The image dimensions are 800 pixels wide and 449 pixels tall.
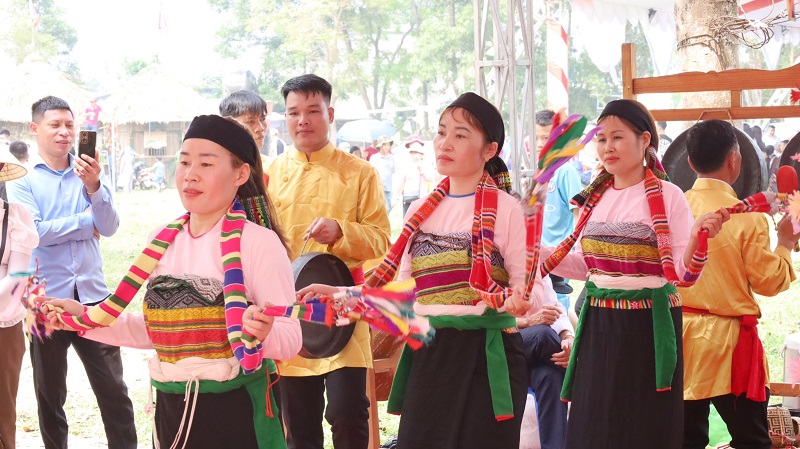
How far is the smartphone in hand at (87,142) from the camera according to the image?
455cm

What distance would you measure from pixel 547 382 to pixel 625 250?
1251mm

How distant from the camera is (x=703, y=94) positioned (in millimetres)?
7141

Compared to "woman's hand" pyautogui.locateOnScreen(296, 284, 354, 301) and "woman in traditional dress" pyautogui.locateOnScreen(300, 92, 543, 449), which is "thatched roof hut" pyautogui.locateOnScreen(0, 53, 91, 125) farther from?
"woman's hand" pyautogui.locateOnScreen(296, 284, 354, 301)

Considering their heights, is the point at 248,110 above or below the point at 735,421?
above

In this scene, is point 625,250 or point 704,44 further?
point 704,44

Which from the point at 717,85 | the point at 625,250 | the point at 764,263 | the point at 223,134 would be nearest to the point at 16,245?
the point at 223,134

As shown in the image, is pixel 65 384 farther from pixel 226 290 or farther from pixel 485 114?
pixel 485 114

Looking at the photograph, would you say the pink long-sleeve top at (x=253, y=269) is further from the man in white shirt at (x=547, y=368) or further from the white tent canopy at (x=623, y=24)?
the white tent canopy at (x=623, y=24)

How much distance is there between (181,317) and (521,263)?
3.88ft

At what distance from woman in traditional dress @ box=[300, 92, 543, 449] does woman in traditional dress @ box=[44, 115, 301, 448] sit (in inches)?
26.7

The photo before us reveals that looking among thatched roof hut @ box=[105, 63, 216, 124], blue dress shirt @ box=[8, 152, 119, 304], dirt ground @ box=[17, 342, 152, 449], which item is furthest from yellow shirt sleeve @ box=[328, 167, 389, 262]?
thatched roof hut @ box=[105, 63, 216, 124]

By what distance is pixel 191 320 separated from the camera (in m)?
2.68

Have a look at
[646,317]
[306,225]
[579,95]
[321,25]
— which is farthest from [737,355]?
[579,95]

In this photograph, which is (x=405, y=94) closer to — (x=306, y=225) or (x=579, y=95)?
(x=579, y=95)
